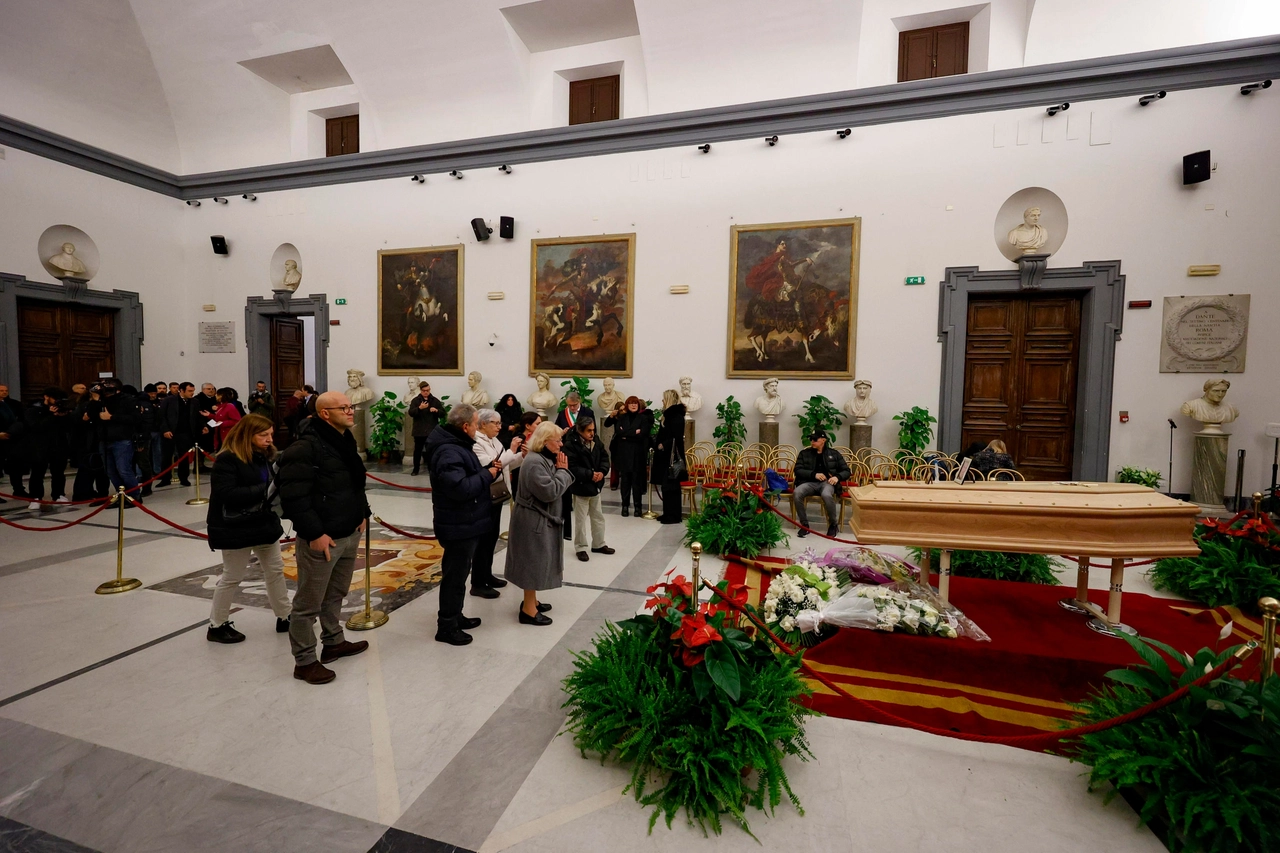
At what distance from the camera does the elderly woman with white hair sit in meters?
4.22

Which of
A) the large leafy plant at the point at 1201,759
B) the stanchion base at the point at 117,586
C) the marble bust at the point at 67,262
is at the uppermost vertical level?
the marble bust at the point at 67,262

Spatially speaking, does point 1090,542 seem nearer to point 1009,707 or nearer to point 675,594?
point 1009,707

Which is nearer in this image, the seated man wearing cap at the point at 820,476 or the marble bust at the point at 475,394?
the seated man wearing cap at the point at 820,476

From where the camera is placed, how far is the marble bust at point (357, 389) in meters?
12.2

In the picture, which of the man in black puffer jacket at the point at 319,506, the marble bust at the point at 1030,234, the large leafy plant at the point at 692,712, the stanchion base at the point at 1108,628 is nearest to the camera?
the large leafy plant at the point at 692,712

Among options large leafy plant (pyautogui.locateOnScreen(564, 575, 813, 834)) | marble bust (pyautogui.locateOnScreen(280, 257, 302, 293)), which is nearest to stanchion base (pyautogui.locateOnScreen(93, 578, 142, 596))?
large leafy plant (pyautogui.locateOnScreen(564, 575, 813, 834))

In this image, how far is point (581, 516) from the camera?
6.11m

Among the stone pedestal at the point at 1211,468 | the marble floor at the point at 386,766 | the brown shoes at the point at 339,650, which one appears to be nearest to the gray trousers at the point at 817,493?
the marble floor at the point at 386,766

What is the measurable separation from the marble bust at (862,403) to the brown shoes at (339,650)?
8064 mm

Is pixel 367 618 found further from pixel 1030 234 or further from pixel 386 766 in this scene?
pixel 1030 234

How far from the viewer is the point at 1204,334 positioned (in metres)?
8.44

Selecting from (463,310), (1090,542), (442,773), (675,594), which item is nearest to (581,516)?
(675,594)

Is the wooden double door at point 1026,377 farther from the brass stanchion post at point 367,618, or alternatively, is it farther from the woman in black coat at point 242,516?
the woman in black coat at point 242,516

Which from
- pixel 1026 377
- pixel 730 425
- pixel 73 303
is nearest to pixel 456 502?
pixel 730 425
